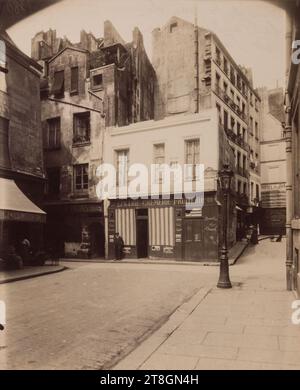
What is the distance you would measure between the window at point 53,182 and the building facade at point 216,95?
6730 millimetres

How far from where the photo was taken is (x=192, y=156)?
60.3 feet

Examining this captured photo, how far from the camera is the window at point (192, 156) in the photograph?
1822 centimetres

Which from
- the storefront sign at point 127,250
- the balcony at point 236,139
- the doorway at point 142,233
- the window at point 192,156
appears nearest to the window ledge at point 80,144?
the doorway at point 142,233

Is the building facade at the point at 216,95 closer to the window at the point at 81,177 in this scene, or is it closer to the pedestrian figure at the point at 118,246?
the window at the point at 81,177

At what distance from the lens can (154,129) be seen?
63.5ft

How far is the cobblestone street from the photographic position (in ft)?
14.8

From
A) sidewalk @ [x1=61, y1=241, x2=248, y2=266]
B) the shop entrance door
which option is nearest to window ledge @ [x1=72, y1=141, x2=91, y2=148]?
sidewalk @ [x1=61, y1=241, x2=248, y2=266]

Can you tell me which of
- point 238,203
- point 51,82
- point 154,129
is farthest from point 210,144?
point 51,82

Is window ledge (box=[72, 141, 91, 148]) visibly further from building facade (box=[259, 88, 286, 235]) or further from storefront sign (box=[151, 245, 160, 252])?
building facade (box=[259, 88, 286, 235])

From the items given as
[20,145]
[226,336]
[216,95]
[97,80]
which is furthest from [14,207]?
[216,95]

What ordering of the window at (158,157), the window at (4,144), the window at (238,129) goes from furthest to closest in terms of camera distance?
the window at (238,129) < the window at (158,157) < the window at (4,144)

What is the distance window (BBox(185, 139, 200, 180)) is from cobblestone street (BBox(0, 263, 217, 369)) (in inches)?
272

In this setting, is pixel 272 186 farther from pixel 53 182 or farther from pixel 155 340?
pixel 155 340
